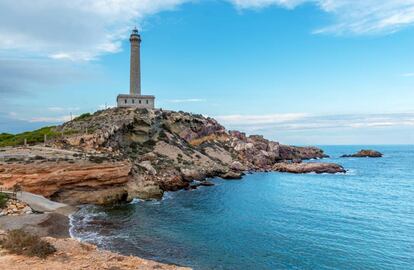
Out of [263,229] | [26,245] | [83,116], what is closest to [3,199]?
[26,245]

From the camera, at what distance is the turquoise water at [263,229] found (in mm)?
24234

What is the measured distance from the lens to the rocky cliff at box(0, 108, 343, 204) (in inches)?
1542

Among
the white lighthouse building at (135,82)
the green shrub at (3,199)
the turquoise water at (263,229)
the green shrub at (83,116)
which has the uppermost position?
the white lighthouse building at (135,82)

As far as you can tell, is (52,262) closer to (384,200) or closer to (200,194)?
(200,194)

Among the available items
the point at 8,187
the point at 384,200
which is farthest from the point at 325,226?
the point at 8,187

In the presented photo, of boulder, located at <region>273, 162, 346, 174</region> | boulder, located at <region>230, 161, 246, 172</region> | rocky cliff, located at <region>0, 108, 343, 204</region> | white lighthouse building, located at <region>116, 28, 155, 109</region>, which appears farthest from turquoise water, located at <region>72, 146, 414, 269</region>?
white lighthouse building, located at <region>116, 28, 155, 109</region>

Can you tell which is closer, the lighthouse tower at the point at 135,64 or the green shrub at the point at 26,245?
the green shrub at the point at 26,245

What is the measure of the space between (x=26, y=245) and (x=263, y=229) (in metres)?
19.8

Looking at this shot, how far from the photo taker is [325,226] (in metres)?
32.8

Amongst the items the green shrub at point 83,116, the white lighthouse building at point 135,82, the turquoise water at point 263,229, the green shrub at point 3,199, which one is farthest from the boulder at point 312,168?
the green shrub at point 3,199

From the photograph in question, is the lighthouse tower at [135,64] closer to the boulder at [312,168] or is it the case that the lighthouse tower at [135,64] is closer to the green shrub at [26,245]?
the boulder at [312,168]

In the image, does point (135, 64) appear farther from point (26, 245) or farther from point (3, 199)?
point (26, 245)

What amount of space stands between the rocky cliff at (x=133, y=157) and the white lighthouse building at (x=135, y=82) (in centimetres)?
356

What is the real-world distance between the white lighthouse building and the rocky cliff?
Answer: 356cm
